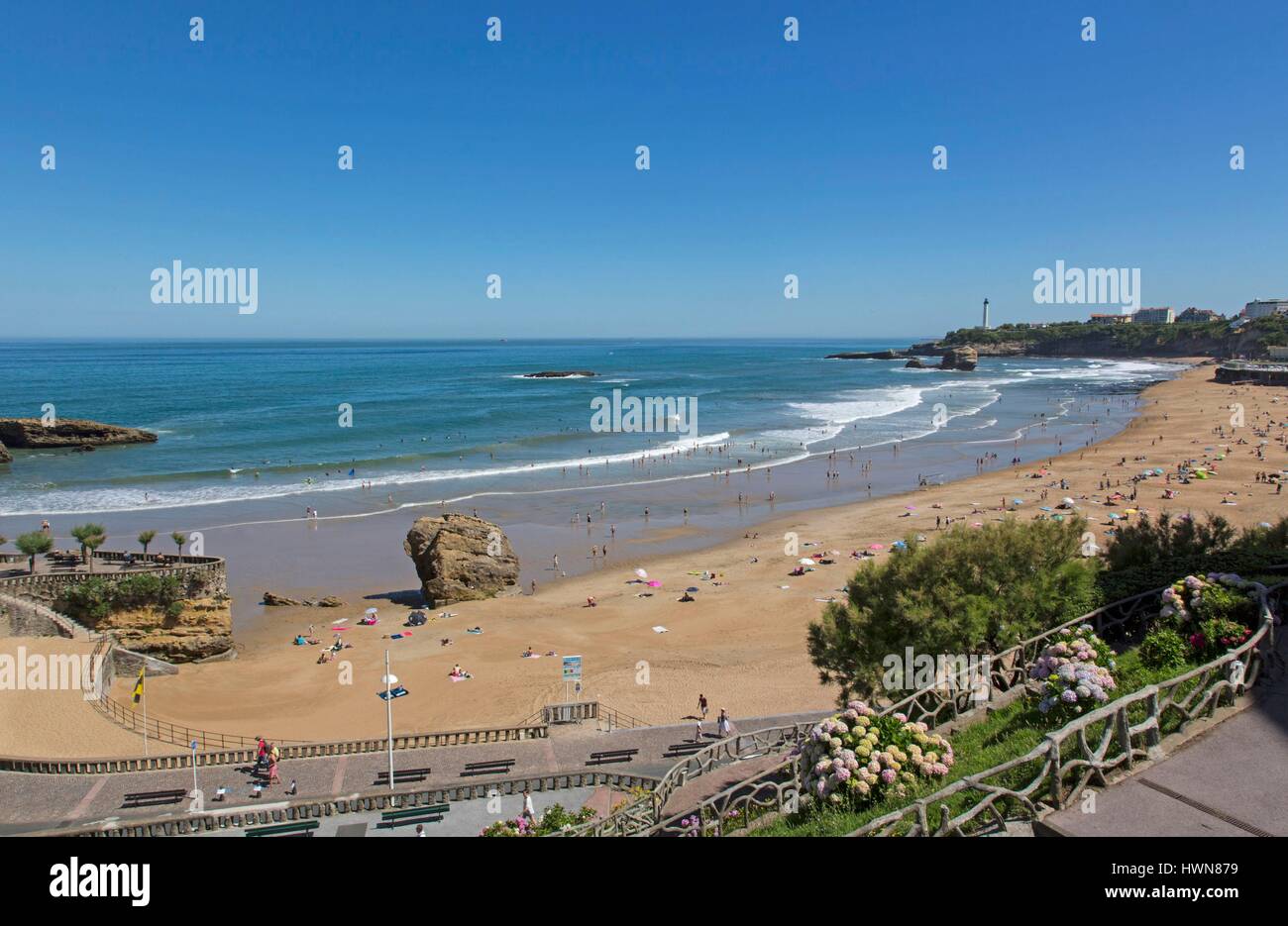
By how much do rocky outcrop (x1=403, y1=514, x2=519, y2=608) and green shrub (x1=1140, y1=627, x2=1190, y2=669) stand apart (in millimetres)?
25731

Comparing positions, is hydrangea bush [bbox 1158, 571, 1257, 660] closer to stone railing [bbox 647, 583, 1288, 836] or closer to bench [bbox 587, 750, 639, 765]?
stone railing [bbox 647, 583, 1288, 836]

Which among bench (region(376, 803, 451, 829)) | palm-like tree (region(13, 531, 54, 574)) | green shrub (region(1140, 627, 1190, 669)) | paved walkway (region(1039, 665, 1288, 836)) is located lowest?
bench (region(376, 803, 451, 829))

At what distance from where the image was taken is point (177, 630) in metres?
26.6

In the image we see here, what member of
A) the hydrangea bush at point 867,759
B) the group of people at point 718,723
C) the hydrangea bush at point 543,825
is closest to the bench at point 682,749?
the group of people at point 718,723

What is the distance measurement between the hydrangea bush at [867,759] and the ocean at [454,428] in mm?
42627

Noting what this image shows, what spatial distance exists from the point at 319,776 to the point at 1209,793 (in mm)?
16463

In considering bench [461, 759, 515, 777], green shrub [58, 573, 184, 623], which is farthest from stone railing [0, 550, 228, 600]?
bench [461, 759, 515, 777]

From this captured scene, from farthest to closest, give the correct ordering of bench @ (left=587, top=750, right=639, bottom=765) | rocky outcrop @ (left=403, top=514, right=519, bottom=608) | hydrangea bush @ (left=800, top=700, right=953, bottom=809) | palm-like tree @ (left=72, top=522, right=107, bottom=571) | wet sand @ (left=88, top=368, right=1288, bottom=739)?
1. rocky outcrop @ (left=403, top=514, right=519, bottom=608)
2. palm-like tree @ (left=72, top=522, right=107, bottom=571)
3. wet sand @ (left=88, top=368, right=1288, bottom=739)
4. bench @ (left=587, top=750, right=639, bottom=765)
5. hydrangea bush @ (left=800, top=700, right=953, bottom=809)

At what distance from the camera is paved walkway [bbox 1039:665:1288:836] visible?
720 centimetres

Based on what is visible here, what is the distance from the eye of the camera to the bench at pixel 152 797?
16344mm

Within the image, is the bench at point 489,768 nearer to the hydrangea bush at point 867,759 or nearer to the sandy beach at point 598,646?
the sandy beach at point 598,646

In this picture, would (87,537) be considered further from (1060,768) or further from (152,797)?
(1060,768)

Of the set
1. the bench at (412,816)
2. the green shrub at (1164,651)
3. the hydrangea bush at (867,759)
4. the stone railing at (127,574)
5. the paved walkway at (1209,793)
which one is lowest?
the bench at (412,816)
